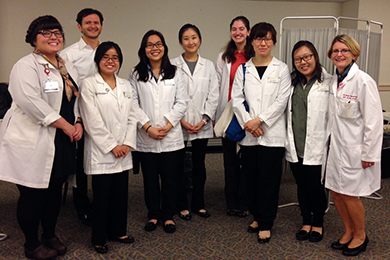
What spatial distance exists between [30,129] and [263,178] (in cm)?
167

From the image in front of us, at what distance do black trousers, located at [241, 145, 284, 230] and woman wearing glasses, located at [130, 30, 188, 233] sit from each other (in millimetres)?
577

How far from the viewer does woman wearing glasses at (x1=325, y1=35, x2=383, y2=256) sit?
2.31m

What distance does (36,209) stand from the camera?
7.66ft

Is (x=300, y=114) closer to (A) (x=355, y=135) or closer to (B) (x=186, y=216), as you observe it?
Result: (A) (x=355, y=135)

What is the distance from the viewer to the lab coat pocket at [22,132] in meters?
2.23

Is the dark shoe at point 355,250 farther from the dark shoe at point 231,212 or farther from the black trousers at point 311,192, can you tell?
the dark shoe at point 231,212

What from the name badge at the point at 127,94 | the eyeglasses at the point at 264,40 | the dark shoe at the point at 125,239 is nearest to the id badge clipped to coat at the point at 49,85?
the name badge at the point at 127,94

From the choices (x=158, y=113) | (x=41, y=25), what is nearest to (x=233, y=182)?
(x=158, y=113)

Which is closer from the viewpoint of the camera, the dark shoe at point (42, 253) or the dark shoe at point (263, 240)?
the dark shoe at point (42, 253)

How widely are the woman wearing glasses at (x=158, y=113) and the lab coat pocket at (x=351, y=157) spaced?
1.22 metres

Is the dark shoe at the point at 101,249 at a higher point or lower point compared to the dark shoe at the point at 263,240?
lower

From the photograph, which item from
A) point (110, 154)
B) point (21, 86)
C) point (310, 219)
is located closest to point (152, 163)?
point (110, 154)

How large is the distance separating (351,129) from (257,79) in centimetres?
75

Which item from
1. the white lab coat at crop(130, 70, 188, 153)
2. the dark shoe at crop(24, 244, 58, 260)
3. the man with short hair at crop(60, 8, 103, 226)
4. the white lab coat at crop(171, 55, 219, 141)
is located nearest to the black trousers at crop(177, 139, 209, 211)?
the white lab coat at crop(171, 55, 219, 141)
